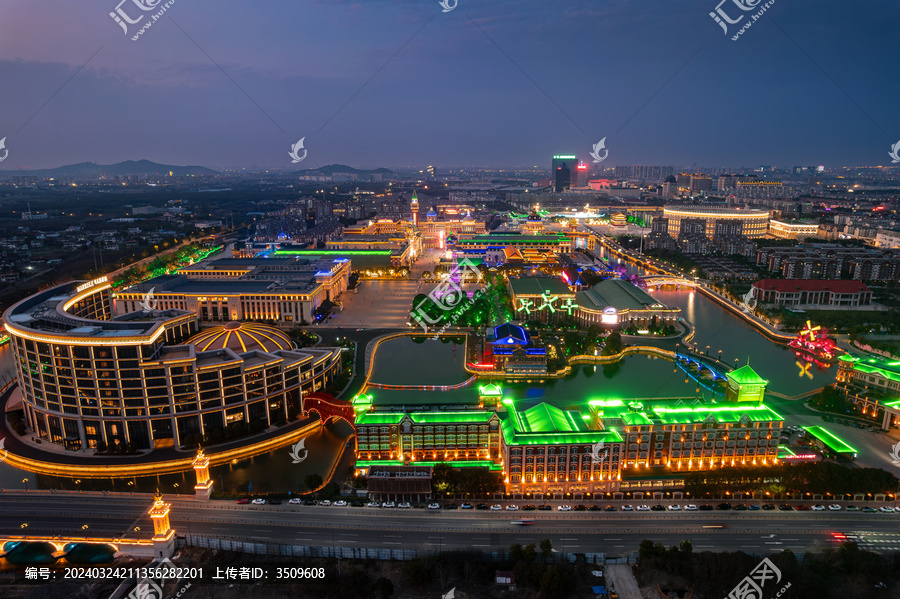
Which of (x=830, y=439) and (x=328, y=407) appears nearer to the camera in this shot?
(x=830, y=439)

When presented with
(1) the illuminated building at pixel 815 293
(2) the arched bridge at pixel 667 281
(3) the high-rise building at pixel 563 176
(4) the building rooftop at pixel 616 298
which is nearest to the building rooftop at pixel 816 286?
(1) the illuminated building at pixel 815 293

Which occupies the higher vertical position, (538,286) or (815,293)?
(538,286)

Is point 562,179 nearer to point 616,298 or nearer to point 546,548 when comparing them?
point 616,298

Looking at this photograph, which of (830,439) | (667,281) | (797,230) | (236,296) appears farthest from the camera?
(797,230)

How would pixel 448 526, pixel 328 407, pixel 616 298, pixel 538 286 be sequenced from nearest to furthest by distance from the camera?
pixel 448 526 → pixel 328 407 → pixel 616 298 → pixel 538 286

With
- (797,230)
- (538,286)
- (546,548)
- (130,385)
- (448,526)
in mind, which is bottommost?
(448,526)

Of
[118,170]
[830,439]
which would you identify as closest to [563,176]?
[830,439]

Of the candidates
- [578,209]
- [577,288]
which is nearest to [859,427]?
[577,288]
